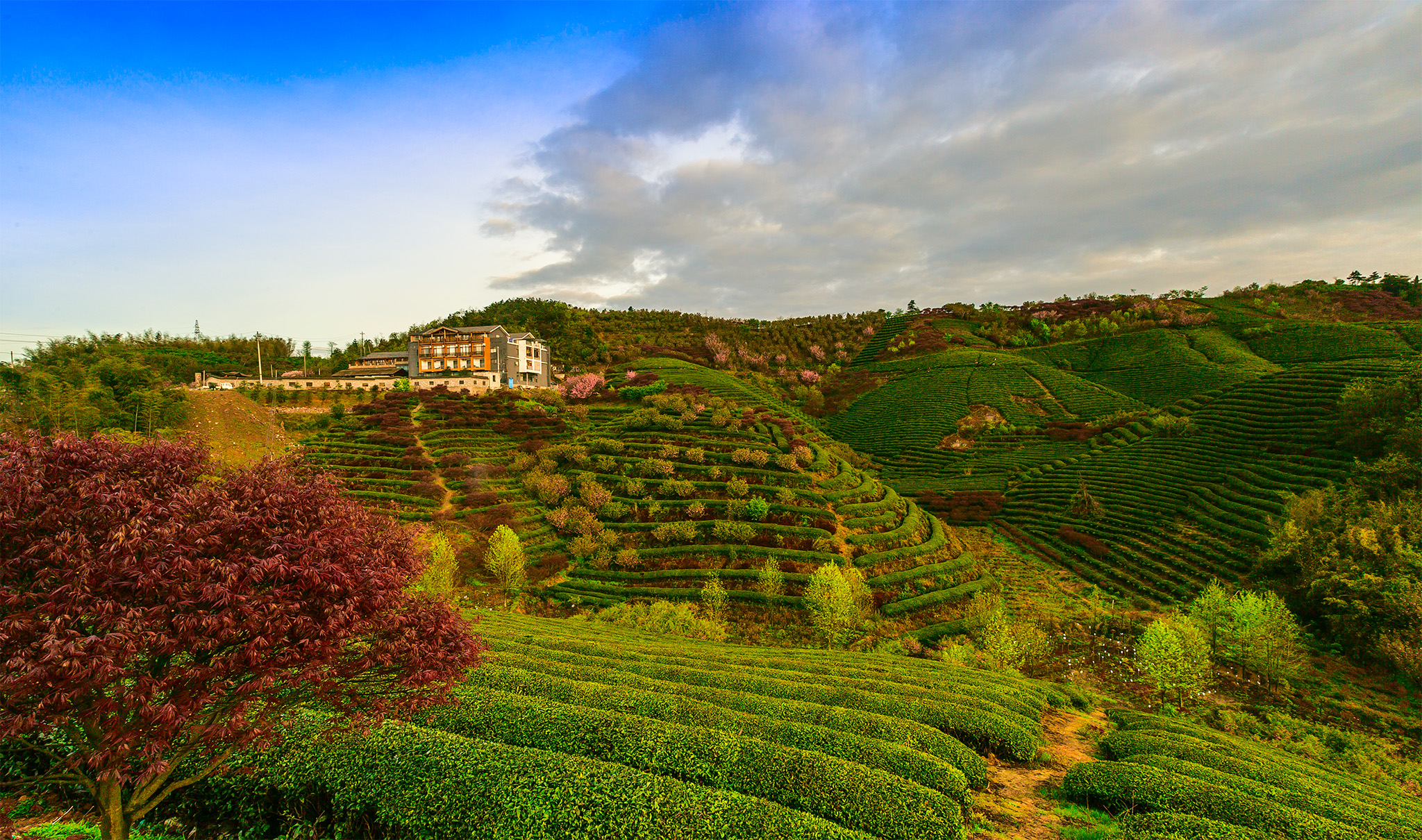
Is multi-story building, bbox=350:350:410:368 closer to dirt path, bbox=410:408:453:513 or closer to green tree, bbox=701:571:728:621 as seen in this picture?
dirt path, bbox=410:408:453:513

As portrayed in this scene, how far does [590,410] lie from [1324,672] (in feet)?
229

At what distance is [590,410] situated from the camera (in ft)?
241

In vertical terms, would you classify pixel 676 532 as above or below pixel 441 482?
below

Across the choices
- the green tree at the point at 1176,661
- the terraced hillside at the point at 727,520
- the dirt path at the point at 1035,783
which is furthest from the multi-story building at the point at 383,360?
the green tree at the point at 1176,661

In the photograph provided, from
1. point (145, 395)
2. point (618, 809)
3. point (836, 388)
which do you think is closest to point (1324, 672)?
point (618, 809)

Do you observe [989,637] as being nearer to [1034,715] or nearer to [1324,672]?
[1034,715]

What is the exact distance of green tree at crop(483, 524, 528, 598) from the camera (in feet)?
126

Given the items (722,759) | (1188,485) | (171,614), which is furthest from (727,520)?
(1188,485)

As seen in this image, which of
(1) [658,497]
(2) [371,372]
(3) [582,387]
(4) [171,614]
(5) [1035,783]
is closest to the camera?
(4) [171,614]

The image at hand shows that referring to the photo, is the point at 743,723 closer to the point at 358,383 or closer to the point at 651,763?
the point at 651,763

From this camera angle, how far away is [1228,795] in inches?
456

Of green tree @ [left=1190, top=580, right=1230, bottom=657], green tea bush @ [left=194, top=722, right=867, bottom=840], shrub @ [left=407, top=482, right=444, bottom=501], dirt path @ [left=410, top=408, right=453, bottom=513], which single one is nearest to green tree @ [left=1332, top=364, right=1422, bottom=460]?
green tree @ [left=1190, top=580, right=1230, bottom=657]

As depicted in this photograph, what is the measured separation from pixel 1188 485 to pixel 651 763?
6257 centimetres

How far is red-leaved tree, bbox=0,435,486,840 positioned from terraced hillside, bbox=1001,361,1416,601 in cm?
5265
